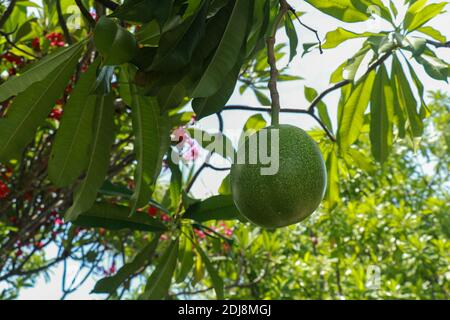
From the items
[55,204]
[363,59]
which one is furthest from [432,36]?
[55,204]

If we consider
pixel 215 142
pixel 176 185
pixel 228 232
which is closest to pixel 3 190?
pixel 176 185

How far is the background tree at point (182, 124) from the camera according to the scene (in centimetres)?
95

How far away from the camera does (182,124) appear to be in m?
2.00

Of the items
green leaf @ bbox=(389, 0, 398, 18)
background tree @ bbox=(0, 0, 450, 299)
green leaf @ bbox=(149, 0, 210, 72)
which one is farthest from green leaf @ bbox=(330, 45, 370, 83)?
green leaf @ bbox=(149, 0, 210, 72)

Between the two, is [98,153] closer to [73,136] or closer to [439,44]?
[73,136]

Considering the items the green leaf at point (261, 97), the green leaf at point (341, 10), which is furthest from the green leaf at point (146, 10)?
the green leaf at point (261, 97)

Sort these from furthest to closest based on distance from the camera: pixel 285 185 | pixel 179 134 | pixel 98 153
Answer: pixel 179 134
pixel 98 153
pixel 285 185

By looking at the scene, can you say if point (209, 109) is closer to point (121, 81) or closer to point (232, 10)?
point (232, 10)

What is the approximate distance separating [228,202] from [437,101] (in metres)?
3.58

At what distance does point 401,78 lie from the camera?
162 cm

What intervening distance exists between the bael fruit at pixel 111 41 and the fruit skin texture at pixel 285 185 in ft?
0.87

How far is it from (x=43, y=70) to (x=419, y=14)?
105cm

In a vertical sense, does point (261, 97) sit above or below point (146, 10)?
above
